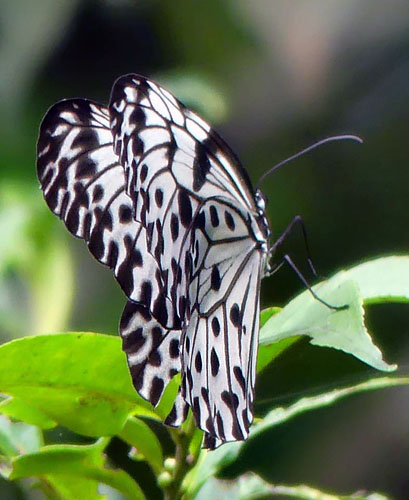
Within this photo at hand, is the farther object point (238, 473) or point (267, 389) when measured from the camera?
point (238, 473)

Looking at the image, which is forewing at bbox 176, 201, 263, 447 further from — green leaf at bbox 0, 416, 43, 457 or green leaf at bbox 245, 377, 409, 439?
green leaf at bbox 0, 416, 43, 457

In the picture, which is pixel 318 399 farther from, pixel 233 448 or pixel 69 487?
pixel 69 487

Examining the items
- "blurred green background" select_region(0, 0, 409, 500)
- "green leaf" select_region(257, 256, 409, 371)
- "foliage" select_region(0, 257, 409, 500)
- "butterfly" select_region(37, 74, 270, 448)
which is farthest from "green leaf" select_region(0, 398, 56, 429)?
"blurred green background" select_region(0, 0, 409, 500)

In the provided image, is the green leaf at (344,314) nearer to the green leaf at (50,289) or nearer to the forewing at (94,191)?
the forewing at (94,191)

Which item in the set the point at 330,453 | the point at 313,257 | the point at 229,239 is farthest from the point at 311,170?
the point at 229,239

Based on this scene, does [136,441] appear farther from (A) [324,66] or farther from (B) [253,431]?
(A) [324,66]

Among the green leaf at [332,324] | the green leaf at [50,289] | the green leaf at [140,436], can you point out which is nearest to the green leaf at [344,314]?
the green leaf at [332,324]
